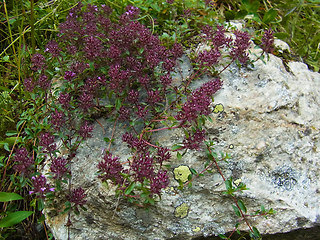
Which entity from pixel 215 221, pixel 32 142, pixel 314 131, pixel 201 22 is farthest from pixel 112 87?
pixel 314 131

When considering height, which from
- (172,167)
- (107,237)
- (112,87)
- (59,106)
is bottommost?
(107,237)

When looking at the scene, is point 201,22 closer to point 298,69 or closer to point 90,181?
point 298,69

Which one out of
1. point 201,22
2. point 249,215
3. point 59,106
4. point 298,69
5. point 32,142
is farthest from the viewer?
point 201,22

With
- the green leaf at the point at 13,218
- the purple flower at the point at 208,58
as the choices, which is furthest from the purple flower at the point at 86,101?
the purple flower at the point at 208,58

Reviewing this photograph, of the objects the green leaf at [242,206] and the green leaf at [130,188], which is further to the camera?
the green leaf at [242,206]

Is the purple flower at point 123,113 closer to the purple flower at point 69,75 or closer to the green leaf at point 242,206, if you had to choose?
the purple flower at point 69,75

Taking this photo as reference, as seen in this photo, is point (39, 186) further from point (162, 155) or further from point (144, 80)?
point (144, 80)
